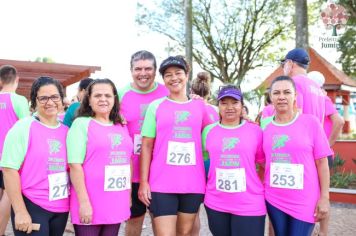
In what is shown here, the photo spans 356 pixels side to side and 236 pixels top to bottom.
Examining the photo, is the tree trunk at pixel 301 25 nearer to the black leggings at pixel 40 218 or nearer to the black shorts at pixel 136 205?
the black shorts at pixel 136 205

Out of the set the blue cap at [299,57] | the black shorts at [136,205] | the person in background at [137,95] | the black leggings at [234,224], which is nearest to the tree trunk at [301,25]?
the blue cap at [299,57]

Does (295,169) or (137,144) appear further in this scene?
(137,144)

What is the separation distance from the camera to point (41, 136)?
11.1 feet

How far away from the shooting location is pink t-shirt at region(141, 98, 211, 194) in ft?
12.9

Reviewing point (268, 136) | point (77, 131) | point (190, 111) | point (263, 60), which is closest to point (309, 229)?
point (268, 136)

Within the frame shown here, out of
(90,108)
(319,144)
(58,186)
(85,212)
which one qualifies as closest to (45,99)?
(90,108)

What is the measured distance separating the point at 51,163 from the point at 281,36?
89.8ft

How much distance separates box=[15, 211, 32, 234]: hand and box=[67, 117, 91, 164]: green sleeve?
0.48 meters

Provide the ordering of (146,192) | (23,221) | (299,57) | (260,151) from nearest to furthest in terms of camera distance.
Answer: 1. (23,221)
2. (260,151)
3. (146,192)
4. (299,57)

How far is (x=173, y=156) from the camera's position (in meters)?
3.94

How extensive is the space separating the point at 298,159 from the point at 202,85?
1.96 metres

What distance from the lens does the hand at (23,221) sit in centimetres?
325

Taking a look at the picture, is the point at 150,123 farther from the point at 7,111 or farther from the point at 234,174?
the point at 7,111

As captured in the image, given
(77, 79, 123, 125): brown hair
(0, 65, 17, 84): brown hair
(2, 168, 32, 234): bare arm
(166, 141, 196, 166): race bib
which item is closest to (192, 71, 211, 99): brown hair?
(166, 141, 196, 166): race bib
